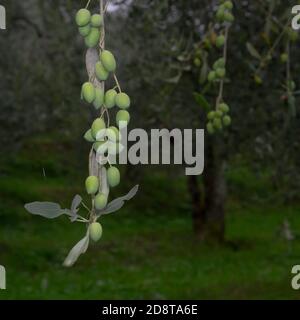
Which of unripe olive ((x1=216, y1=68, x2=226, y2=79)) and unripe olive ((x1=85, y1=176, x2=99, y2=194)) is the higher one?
unripe olive ((x1=216, y1=68, x2=226, y2=79))

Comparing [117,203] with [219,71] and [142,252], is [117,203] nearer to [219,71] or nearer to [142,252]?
[219,71]

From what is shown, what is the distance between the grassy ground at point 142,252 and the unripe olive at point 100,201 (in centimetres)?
795

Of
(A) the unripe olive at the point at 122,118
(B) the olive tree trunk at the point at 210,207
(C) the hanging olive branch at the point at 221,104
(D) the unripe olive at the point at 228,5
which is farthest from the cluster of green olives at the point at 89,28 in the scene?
(B) the olive tree trunk at the point at 210,207

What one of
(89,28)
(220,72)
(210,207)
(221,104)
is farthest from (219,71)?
(210,207)

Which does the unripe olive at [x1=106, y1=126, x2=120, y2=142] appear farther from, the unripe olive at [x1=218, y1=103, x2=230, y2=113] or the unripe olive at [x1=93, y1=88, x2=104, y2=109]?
the unripe olive at [x1=218, y1=103, x2=230, y2=113]

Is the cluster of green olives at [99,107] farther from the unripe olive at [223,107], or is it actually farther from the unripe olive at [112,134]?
the unripe olive at [223,107]

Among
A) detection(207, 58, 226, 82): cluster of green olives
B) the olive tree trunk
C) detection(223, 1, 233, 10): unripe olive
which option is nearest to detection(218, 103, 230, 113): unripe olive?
detection(207, 58, 226, 82): cluster of green olives

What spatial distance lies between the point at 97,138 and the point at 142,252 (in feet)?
39.6

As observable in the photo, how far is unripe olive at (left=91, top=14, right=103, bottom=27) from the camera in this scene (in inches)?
48.1

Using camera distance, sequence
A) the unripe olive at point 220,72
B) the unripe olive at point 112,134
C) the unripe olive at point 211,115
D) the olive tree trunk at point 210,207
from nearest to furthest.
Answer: the unripe olive at point 112,134 → the unripe olive at point 211,115 → the unripe olive at point 220,72 → the olive tree trunk at point 210,207

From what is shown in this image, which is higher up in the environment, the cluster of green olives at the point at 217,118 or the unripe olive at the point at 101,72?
the cluster of green olives at the point at 217,118

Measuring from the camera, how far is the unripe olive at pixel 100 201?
46.9 inches
